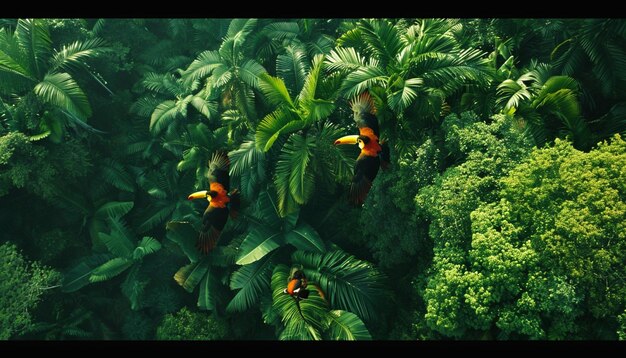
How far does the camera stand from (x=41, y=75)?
41.6 feet

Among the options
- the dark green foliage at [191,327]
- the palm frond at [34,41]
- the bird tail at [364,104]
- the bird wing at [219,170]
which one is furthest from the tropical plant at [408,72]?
the palm frond at [34,41]

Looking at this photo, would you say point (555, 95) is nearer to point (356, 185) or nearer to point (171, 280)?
point (356, 185)

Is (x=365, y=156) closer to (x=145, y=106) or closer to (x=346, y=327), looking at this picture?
(x=346, y=327)

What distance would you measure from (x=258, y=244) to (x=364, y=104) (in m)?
3.98

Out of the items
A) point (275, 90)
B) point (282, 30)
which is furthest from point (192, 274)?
point (282, 30)

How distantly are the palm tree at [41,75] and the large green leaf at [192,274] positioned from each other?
442cm

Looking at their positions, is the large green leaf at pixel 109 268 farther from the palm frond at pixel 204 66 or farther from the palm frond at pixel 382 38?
the palm frond at pixel 382 38

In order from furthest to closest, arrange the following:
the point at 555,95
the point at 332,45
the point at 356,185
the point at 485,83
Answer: the point at 332,45 < the point at 485,83 < the point at 555,95 < the point at 356,185

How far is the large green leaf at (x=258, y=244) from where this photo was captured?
10.9 meters

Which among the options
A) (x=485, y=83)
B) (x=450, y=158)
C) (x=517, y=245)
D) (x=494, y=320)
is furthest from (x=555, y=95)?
(x=494, y=320)

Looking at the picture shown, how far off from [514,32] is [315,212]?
613 cm

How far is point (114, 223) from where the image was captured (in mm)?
12992

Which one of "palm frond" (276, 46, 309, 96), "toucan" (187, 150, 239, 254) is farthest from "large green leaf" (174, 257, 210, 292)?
"palm frond" (276, 46, 309, 96)

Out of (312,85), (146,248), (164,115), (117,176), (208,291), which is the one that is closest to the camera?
(312,85)
